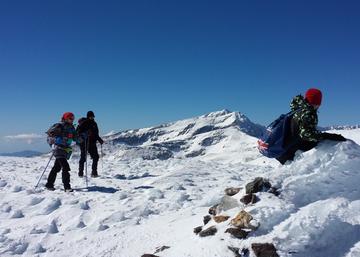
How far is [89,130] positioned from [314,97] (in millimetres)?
10435

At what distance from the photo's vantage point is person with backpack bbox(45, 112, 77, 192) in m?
11.7

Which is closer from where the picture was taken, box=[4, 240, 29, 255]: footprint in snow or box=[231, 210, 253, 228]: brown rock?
box=[231, 210, 253, 228]: brown rock

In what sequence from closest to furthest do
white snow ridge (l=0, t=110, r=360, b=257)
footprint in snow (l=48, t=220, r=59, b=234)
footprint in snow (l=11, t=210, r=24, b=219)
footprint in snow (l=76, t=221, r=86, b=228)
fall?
white snow ridge (l=0, t=110, r=360, b=257)
footprint in snow (l=48, t=220, r=59, b=234)
footprint in snow (l=76, t=221, r=86, b=228)
footprint in snow (l=11, t=210, r=24, b=219)

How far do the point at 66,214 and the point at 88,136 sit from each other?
628 centimetres

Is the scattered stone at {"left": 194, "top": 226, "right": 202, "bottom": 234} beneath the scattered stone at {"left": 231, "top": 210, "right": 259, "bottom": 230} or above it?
beneath

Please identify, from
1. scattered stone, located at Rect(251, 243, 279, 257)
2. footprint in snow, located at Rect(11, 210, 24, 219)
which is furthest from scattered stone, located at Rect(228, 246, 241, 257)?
footprint in snow, located at Rect(11, 210, 24, 219)

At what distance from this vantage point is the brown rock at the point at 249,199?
6543 mm

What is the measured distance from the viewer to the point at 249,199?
6758 millimetres

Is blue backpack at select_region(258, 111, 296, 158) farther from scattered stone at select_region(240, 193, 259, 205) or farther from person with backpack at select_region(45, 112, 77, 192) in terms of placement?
person with backpack at select_region(45, 112, 77, 192)

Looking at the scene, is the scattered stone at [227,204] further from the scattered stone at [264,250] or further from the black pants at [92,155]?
the black pants at [92,155]

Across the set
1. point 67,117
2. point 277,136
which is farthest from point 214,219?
point 67,117

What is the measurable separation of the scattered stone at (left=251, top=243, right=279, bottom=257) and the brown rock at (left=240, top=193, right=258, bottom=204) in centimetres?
122

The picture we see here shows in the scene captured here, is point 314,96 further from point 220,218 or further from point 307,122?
point 220,218

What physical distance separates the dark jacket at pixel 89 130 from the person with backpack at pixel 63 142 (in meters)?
2.94
